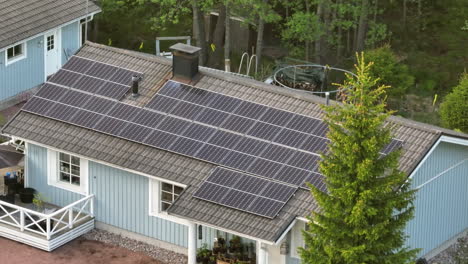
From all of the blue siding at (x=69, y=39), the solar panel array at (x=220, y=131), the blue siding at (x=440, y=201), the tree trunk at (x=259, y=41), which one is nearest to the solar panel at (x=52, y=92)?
the solar panel array at (x=220, y=131)

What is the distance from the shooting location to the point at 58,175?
38531 millimetres

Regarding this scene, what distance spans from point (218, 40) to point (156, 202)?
1812cm

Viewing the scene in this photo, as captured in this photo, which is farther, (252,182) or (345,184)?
(252,182)

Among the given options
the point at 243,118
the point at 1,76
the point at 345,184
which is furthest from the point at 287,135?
the point at 1,76

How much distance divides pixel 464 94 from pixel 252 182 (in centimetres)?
1073

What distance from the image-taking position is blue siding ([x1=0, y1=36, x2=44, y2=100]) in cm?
4691

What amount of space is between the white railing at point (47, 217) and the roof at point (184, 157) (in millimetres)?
1809

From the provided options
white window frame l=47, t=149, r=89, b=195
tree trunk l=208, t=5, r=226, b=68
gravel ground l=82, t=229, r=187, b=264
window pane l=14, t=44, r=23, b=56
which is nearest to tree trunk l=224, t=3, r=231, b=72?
tree trunk l=208, t=5, r=226, b=68

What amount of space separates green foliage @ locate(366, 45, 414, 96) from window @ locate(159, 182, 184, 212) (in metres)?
12.6

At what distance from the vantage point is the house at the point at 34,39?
154 feet

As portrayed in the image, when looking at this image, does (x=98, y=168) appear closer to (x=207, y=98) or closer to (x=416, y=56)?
(x=207, y=98)

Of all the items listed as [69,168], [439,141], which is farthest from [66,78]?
[439,141]

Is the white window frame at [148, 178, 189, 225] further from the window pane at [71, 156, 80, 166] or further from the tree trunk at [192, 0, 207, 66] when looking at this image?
the tree trunk at [192, 0, 207, 66]

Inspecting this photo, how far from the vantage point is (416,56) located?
53.9 metres
